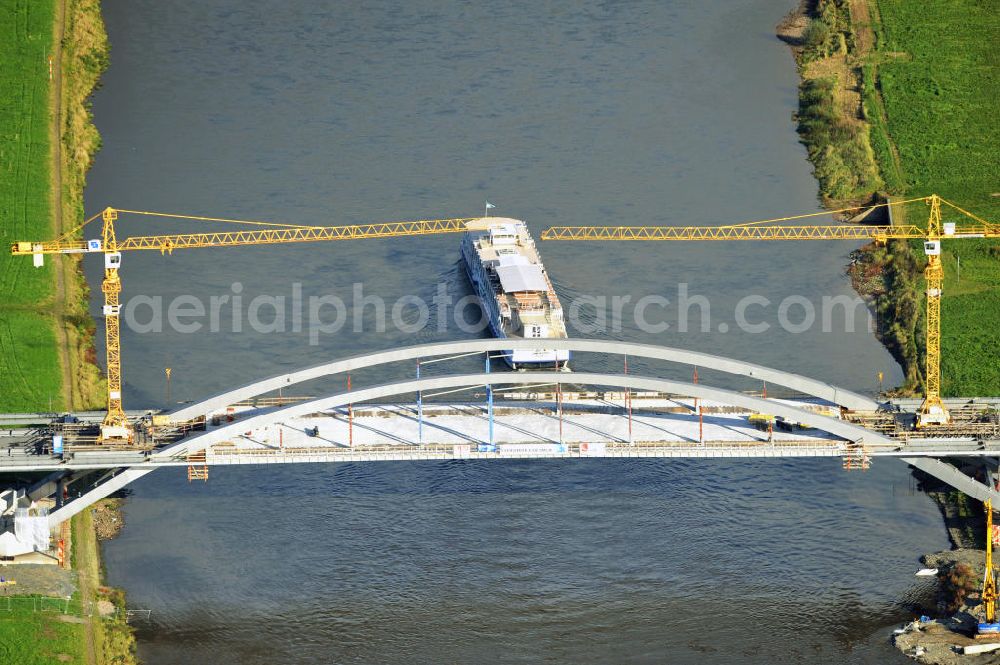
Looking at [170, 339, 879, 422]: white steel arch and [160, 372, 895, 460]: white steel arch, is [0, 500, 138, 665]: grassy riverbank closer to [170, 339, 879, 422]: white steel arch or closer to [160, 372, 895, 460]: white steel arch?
[160, 372, 895, 460]: white steel arch

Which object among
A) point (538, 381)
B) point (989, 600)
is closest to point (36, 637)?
point (538, 381)

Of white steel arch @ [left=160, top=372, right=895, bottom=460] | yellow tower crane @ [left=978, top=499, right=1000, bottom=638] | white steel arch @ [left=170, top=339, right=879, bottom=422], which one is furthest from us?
white steel arch @ [left=170, top=339, right=879, bottom=422]

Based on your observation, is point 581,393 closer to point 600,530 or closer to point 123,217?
point 600,530

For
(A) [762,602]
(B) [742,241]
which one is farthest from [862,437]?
(B) [742,241]

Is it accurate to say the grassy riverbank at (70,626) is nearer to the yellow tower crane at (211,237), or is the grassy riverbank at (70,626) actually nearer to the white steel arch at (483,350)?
the white steel arch at (483,350)

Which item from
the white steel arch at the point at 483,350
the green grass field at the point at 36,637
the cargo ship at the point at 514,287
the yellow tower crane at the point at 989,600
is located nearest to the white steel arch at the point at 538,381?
the white steel arch at the point at 483,350

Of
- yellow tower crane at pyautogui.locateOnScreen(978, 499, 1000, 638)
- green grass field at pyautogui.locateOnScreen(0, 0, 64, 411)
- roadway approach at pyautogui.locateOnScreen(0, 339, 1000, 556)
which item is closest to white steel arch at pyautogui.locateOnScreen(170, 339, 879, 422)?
roadway approach at pyautogui.locateOnScreen(0, 339, 1000, 556)
